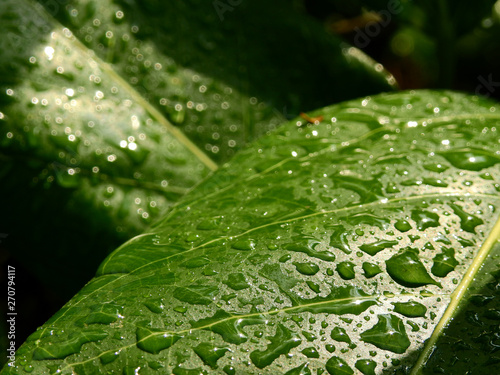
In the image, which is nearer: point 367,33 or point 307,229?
point 307,229

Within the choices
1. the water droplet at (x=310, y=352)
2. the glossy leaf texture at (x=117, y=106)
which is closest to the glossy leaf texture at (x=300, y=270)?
the water droplet at (x=310, y=352)

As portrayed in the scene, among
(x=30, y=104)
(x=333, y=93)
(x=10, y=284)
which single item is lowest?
(x=10, y=284)

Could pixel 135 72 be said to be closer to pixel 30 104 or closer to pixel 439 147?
pixel 30 104

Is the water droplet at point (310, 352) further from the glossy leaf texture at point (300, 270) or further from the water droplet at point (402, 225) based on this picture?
the water droplet at point (402, 225)

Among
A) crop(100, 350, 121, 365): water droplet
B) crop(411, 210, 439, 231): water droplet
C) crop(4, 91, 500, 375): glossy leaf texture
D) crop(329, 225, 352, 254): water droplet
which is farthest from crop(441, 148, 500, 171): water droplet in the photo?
crop(100, 350, 121, 365): water droplet

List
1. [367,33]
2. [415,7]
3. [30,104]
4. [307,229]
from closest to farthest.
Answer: [307,229] < [30,104] < [415,7] < [367,33]

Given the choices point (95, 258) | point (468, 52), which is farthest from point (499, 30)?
point (95, 258)

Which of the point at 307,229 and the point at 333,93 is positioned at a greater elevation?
the point at 333,93
